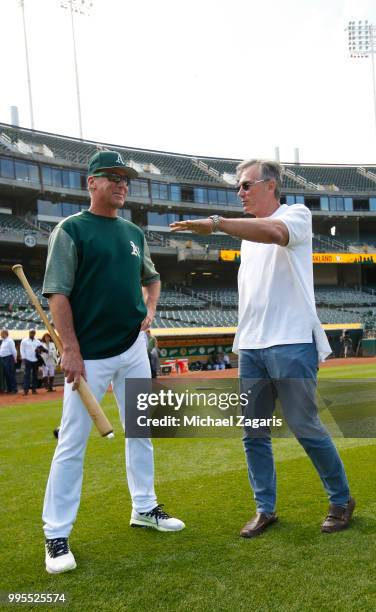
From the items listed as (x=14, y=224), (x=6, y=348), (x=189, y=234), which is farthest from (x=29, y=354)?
(x=189, y=234)

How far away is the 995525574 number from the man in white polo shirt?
112 cm

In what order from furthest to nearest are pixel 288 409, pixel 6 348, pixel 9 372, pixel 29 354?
1. pixel 9 372
2. pixel 6 348
3. pixel 29 354
4. pixel 288 409

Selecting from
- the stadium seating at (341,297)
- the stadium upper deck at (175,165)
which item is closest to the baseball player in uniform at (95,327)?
the stadium upper deck at (175,165)

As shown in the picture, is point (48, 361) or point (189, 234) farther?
point (189, 234)

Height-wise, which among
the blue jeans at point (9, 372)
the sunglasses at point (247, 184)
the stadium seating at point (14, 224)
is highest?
the stadium seating at point (14, 224)

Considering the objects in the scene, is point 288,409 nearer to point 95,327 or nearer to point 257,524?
point 257,524

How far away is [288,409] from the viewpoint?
294 cm

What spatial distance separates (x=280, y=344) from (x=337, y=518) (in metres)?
1.09

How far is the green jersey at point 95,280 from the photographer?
9.34 feet

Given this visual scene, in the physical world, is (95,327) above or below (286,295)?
below

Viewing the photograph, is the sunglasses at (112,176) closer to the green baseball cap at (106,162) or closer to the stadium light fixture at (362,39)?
the green baseball cap at (106,162)

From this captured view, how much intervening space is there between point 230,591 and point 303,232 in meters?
1.88

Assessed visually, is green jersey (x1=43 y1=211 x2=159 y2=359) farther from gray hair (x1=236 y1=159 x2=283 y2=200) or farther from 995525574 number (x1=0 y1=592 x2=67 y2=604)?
995525574 number (x1=0 y1=592 x2=67 y2=604)

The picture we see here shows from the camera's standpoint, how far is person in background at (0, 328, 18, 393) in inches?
Result: 593
